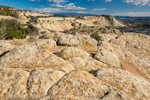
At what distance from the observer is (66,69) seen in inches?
332

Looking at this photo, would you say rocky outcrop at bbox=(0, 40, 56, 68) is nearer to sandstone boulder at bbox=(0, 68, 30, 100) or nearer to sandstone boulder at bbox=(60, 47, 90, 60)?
sandstone boulder at bbox=(0, 68, 30, 100)

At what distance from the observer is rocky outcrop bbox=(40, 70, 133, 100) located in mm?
6089

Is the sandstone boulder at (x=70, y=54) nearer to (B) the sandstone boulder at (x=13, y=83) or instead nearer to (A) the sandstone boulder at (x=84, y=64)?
(A) the sandstone boulder at (x=84, y=64)

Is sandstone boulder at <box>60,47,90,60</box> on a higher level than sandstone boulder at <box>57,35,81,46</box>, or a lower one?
lower

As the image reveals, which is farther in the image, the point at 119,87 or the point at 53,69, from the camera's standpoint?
the point at 53,69

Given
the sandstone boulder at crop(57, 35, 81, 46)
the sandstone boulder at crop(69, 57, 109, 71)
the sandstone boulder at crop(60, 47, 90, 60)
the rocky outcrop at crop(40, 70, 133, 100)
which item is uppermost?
the sandstone boulder at crop(57, 35, 81, 46)

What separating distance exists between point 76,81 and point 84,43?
11.4 m

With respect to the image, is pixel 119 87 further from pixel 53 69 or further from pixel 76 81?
pixel 53 69

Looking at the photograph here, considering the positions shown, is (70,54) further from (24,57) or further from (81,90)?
(24,57)

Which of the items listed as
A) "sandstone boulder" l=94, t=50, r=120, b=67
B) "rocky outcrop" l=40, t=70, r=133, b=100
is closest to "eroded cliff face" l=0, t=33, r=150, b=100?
"rocky outcrop" l=40, t=70, r=133, b=100

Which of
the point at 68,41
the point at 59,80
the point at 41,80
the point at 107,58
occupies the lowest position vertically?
the point at 59,80

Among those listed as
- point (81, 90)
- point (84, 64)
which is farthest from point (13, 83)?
point (84, 64)

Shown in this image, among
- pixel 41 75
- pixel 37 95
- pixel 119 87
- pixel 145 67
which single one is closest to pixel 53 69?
pixel 41 75

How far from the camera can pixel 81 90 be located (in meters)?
6.54
